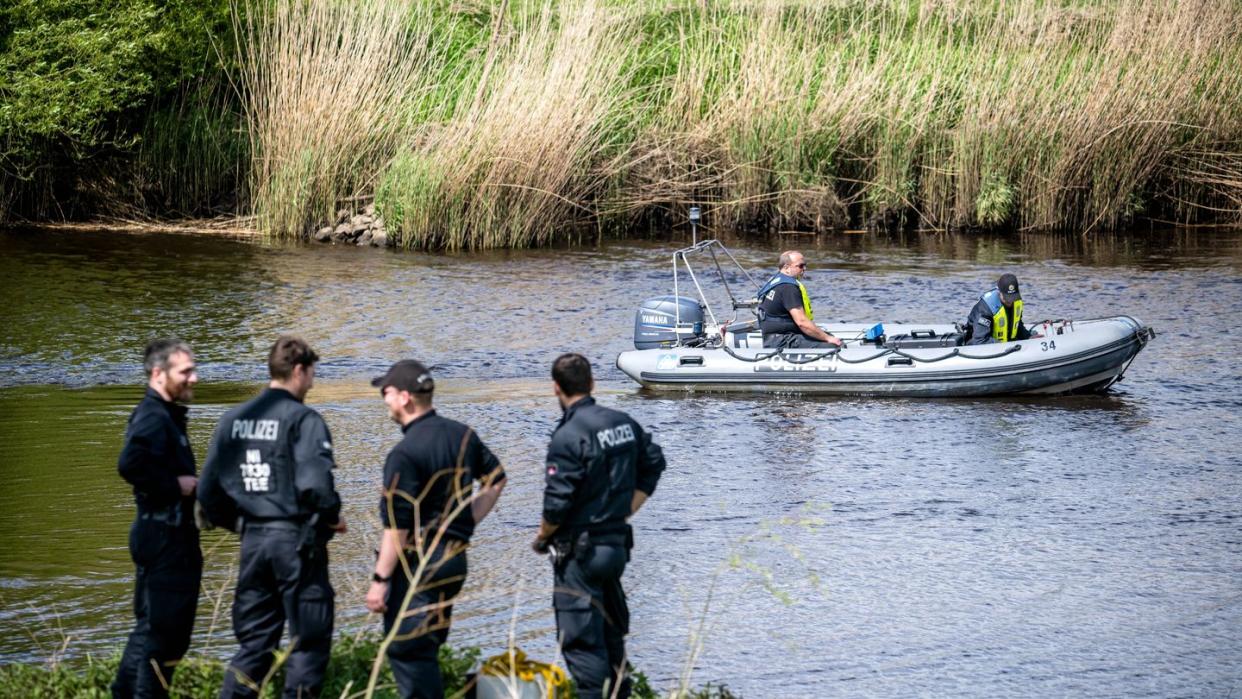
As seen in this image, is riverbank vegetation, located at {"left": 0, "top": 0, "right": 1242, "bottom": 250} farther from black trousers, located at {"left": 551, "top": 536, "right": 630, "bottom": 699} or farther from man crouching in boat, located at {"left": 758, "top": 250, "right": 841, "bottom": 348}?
black trousers, located at {"left": 551, "top": 536, "right": 630, "bottom": 699}

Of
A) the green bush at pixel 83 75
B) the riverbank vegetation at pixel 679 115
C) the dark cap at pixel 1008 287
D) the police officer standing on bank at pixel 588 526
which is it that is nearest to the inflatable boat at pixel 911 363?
the dark cap at pixel 1008 287

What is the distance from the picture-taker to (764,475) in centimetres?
1032

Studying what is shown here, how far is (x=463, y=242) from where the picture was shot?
20609mm

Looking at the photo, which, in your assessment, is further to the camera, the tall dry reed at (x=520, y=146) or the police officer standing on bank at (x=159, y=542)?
the tall dry reed at (x=520, y=146)

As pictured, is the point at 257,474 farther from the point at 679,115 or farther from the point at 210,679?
the point at 679,115

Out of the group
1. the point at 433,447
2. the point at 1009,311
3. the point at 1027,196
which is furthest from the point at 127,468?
the point at 1027,196

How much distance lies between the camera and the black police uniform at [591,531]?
Answer: 5438 millimetres

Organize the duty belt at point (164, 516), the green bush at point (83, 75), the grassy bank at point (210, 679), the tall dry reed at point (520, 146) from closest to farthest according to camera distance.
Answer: the duty belt at point (164, 516)
the grassy bank at point (210, 679)
the tall dry reed at point (520, 146)
the green bush at point (83, 75)

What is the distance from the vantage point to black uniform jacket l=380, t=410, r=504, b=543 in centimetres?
520

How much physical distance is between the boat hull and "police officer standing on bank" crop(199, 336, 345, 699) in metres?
7.75

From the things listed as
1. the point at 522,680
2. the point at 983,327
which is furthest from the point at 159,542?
the point at 983,327

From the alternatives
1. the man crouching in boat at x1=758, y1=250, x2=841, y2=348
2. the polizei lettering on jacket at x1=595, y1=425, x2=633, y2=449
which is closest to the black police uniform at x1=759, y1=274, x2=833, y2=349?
the man crouching in boat at x1=758, y1=250, x2=841, y2=348

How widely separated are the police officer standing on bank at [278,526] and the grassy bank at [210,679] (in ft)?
0.65

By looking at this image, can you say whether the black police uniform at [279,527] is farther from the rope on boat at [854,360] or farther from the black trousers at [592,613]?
the rope on boat at [854,360]
